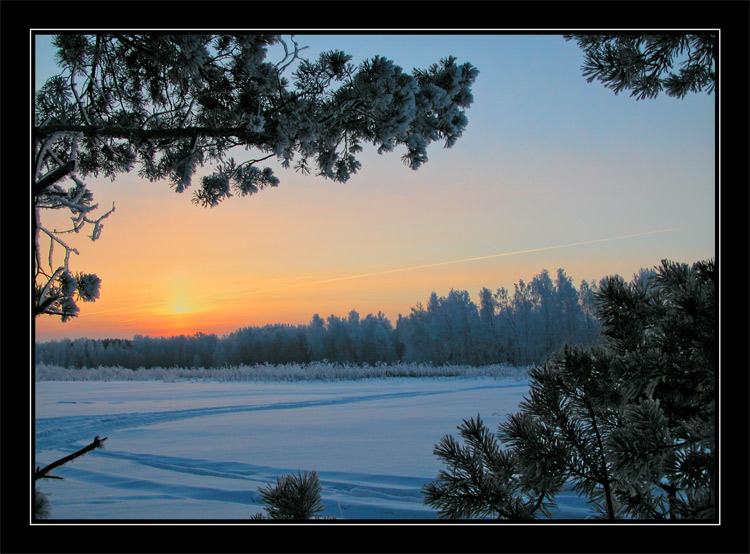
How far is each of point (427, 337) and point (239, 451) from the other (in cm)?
3851

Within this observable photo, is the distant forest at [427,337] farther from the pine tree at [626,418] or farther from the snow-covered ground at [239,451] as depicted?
the pine tree at [626,418]

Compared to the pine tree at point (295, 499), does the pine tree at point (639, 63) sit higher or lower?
Result: higher

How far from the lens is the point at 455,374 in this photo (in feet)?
65.7

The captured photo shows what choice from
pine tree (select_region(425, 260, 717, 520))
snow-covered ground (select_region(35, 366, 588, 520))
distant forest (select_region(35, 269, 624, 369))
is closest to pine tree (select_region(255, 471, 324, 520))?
pine tree (select_region(425, 260, 717, 520))

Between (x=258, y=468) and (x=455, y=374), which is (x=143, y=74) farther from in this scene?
(x=455, y=374)

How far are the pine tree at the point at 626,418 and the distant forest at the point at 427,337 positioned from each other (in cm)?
3713

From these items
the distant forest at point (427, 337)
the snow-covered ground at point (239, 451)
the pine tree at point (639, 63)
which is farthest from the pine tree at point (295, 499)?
the distant forest at point (427, 337)

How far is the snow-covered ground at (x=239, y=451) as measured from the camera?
3648 mm

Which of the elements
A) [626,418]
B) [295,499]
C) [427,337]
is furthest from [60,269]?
[427,337]

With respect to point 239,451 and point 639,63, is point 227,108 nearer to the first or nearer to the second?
point 639,63

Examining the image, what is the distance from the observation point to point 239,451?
5.56 m

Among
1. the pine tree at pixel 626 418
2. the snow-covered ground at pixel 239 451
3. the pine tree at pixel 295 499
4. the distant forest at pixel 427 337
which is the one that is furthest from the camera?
the distant forest at pixel 427 337
